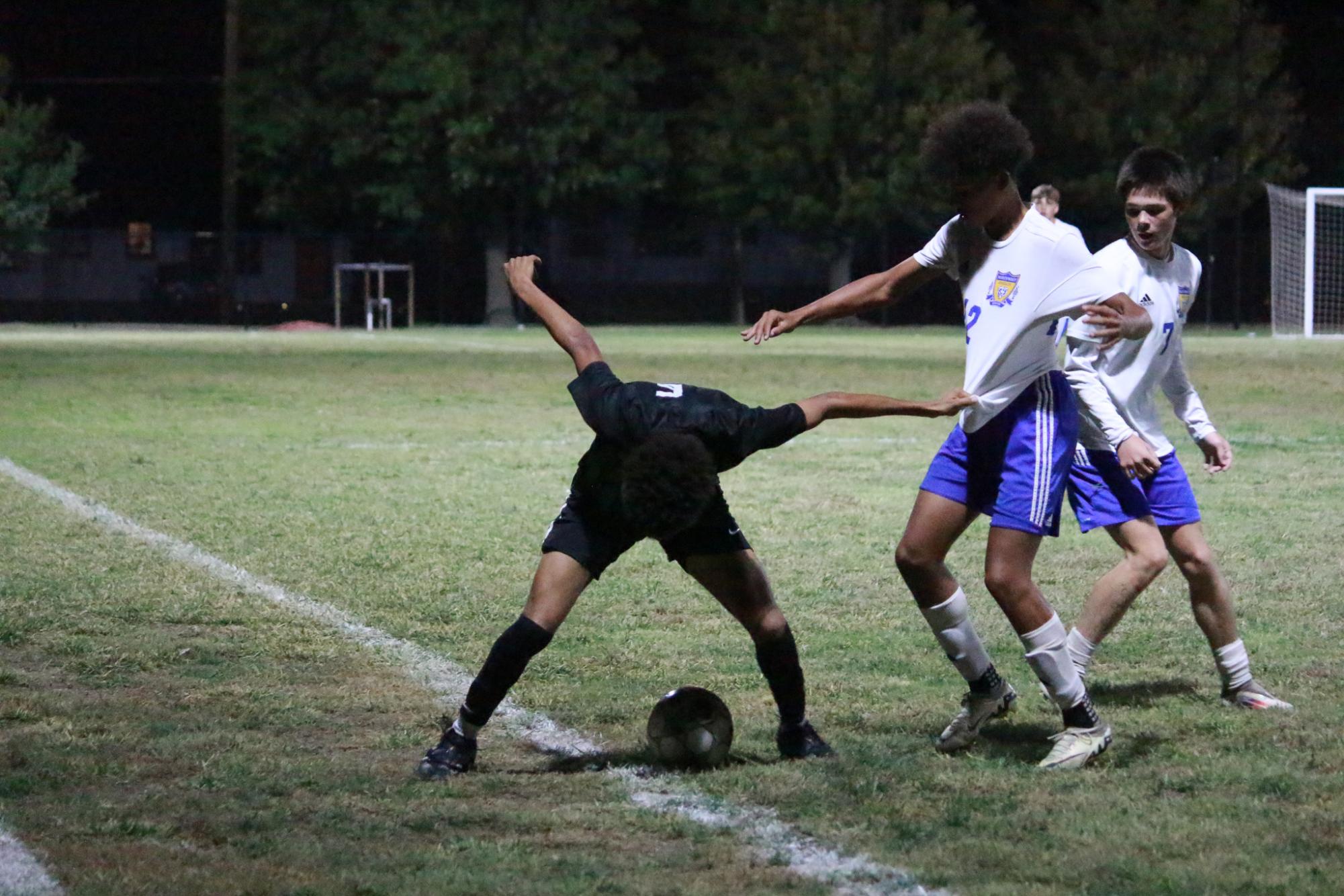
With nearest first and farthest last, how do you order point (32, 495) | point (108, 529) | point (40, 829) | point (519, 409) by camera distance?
point (40, 829)
point (108, 529)
point (32, 495)
point (519, 409)

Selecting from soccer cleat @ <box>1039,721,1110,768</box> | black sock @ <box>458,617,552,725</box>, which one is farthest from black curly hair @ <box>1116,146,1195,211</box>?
black sock @ <box>458,617,552,725</box>

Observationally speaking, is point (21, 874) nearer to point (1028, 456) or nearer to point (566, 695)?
point (566, 695)

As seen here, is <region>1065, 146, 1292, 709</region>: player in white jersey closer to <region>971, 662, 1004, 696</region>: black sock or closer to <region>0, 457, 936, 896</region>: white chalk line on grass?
<region>971, 662, 1004, 696</region>: black sock

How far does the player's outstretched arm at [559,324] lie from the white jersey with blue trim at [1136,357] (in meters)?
1.62

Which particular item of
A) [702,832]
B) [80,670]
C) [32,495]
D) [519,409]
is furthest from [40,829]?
[519,409]

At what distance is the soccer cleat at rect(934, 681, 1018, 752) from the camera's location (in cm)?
555

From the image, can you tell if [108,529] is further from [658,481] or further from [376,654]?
[658,481]

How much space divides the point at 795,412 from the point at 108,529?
19.7ft

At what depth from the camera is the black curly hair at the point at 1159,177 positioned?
593 cm

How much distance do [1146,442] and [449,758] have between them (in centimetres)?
244

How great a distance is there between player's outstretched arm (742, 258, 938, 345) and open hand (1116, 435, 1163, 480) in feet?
2.64

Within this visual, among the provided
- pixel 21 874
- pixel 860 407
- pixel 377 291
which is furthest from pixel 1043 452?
pixel 377 291

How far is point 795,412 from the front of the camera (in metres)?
4.98

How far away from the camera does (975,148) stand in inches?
205
